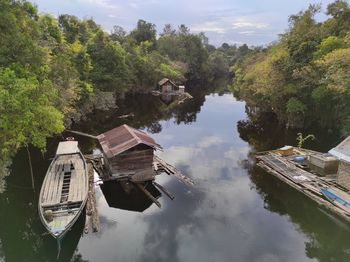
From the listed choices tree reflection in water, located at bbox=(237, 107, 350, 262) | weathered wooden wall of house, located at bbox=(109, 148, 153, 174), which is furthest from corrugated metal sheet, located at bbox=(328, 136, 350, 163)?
weathered wooden wall of house, located at bbox=(109, 148, 153, 174)

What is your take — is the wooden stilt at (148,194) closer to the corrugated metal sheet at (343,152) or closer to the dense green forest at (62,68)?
the dense green forest at (62,68)

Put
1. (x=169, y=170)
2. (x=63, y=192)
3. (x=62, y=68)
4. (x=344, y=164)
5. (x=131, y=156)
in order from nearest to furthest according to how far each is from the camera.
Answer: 1. (x=63, y=192)
2. (x=344, y=164)
3. (x=131, y=156)
4. (x=169, y=170)
5. (x=62, y=68)

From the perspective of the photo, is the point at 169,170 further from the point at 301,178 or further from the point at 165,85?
the point at 165,85

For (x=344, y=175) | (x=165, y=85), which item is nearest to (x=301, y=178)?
(x=344, y=175)

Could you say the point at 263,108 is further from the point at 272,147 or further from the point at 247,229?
the point at 247,229

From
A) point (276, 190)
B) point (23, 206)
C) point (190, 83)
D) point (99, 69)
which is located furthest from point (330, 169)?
point (190, 83)

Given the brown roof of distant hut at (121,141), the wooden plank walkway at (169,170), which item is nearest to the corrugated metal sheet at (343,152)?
the wooden plank walkway at (169,170)

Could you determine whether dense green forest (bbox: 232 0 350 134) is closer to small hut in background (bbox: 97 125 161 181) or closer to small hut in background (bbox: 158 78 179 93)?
Answer: small hut in background (bbox: 97 125 161 181)

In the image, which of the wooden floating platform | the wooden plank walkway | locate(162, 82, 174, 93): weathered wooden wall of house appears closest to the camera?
the wooden floating platform
